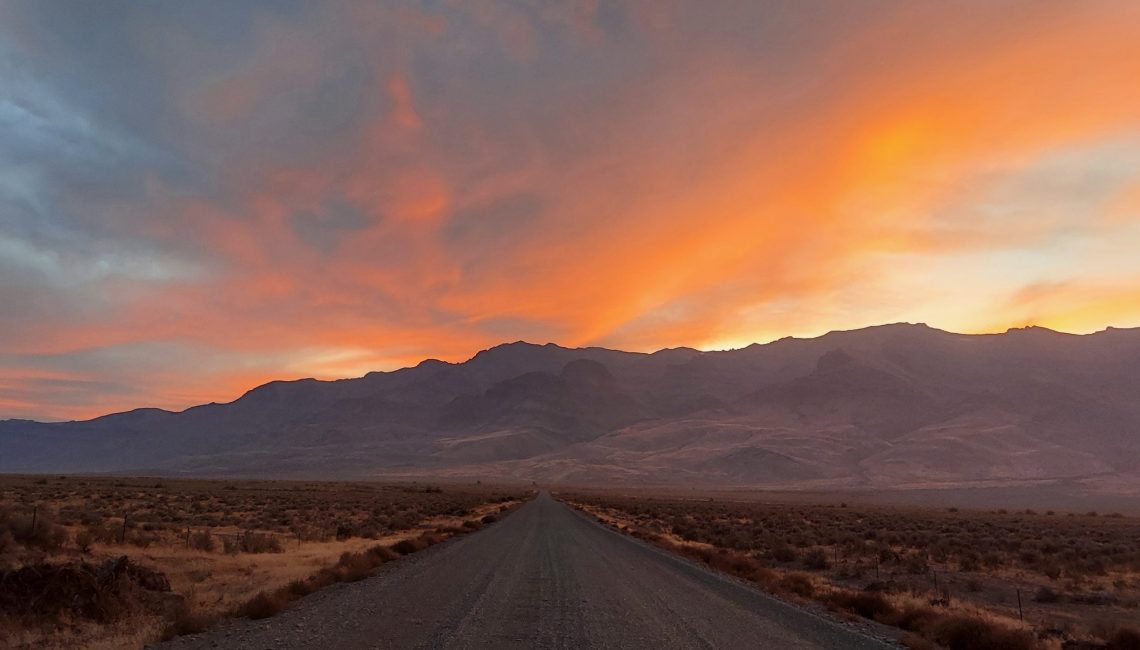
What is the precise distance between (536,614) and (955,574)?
18144 millimetres

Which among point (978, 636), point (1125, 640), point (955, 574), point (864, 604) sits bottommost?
point (955, 574)

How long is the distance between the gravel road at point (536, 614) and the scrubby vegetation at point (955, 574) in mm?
1712

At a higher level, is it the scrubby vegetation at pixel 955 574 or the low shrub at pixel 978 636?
the low shrub at pixel 978 636

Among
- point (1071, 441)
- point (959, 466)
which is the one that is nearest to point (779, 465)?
point (959, 466)

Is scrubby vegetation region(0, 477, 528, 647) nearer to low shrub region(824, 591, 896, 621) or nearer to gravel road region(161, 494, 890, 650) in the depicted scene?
gravel road region(161, 494, 890, 650)

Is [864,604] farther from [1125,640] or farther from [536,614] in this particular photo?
[536,614]

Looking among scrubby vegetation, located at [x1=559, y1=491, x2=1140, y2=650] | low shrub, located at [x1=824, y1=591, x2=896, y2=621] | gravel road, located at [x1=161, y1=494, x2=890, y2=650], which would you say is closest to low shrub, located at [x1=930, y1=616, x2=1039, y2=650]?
scrubby vegetation, located at [x1=559, y1=491, x2=1140, y2=650]

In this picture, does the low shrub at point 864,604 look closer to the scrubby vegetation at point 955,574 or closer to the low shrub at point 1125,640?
the scrubby vegetation at point 955,574

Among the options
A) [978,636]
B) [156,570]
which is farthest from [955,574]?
[156,570]

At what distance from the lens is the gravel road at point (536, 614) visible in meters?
10.9

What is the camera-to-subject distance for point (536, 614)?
13.1 meters

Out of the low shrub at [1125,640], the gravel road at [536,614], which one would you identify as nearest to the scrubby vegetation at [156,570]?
the gravel road at [536,614]

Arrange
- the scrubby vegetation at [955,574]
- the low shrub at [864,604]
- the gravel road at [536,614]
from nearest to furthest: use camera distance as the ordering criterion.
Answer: the gravel road at [536,614] → the scrubby vegetation at [955,574] → the low shrub at [864,604]

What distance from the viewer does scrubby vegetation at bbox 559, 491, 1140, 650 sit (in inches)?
521
